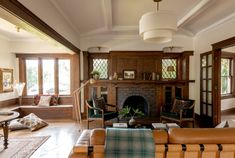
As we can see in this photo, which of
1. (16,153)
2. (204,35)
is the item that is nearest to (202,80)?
(204,35)

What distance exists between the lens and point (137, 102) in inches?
237

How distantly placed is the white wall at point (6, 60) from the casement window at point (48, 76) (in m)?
0.40

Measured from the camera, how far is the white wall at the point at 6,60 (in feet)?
18.3

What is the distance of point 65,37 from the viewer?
420cm

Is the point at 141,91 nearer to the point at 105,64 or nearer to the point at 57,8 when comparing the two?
the point at 105,64

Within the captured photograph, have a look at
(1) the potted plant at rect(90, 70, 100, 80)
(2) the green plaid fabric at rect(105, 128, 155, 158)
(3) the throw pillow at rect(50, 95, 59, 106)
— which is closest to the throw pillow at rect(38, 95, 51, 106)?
Answer: (3) the throw pillow at rect(50, 95, 59, 106)

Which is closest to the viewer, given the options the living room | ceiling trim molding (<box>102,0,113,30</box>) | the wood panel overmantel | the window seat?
ceiling trim molding (<box>102,0,113,30</box>)

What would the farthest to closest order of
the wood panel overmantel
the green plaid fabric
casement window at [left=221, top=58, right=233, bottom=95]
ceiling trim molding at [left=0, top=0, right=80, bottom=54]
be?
casement window at [left=221, top=58, right=233, bottom=95] < the wood panel overmantel < ceiling trim molding at [left=0, top=0, right=80, bottom=54] < the green plaid fabric

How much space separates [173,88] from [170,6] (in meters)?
2.87

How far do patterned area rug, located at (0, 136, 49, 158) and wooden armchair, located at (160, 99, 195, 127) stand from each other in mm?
3076

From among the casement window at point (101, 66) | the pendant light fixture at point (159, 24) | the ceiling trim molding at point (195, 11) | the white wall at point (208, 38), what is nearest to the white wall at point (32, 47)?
the casement window at point (101, 66)

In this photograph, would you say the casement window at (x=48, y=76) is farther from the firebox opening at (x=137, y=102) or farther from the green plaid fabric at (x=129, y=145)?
the green plaid fabric at (x=129, y=145)

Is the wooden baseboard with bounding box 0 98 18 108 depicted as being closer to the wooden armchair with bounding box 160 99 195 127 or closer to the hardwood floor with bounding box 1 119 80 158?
the hardwood floor with bounding box 1 119 80 158

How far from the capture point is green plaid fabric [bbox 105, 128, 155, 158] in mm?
1645
